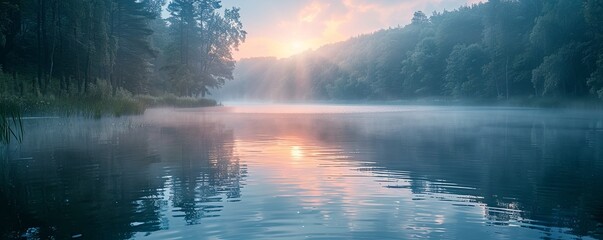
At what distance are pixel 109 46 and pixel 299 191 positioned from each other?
4556 cm

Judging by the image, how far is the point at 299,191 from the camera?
Answer: 1177 centimetres

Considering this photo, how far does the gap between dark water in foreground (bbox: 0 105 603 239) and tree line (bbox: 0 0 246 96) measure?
1517cm

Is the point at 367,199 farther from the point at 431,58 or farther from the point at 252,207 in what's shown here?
the point at 431,58

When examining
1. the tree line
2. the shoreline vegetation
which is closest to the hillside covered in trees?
the tree line

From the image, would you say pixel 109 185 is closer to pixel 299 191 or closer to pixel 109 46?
pixel 299 191

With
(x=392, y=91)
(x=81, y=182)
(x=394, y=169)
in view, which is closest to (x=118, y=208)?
(x=81, y=182)

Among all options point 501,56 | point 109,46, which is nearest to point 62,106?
point 109,46

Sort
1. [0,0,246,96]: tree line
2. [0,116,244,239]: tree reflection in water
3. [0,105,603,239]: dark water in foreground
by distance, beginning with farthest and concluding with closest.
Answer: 1. [0,0,246,96]: tree line
2. [0,116,244,239]: tree reflection in water
3. [0,105,603,239]: dark water in foreground

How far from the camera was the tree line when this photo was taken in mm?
39812

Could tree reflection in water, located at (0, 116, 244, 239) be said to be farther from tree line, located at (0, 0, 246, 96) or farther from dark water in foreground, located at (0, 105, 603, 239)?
tree line, located at (0, 0, 246, 96)

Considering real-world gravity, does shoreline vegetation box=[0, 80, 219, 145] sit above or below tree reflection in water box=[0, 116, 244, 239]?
above

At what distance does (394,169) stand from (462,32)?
129327mm

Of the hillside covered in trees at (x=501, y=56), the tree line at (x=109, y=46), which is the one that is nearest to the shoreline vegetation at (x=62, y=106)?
the tree line at (x=109, y=46)

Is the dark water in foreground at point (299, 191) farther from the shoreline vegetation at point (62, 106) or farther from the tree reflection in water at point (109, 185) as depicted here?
the shoreline vegetation at point (62, 106)
